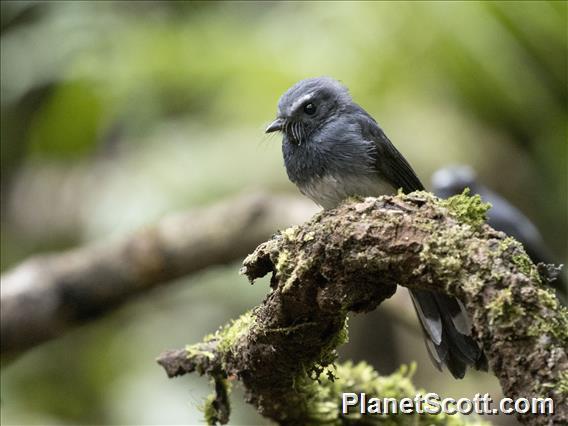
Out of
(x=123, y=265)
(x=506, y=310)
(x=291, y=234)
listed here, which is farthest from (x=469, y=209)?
(x=123, y=265)

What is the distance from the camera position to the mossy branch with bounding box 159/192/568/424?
1769mm

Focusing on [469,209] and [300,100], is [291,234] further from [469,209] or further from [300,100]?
[300,100]

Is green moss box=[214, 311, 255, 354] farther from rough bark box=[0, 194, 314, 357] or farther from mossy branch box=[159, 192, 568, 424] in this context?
rough bark box=[0, 194, 314, 357]

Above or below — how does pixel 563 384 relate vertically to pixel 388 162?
below

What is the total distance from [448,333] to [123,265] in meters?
2.39

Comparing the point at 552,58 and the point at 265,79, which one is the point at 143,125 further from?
the point at 552,58

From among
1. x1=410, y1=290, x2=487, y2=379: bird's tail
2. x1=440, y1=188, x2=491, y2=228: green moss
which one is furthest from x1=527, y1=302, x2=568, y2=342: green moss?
x1=410, y1=290, x2=487, y2=379: bird's tail

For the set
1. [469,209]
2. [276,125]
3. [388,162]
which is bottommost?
[469,209]

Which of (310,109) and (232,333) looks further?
(310,109)

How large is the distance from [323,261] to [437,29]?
476 centimetres

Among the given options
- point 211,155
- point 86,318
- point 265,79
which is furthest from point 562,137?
point 86,318

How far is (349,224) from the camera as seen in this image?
2.11 meters

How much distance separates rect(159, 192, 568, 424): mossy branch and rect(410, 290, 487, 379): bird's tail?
0.45m

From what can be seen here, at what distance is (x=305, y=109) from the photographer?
10.9ft
